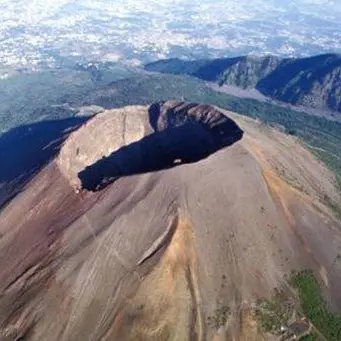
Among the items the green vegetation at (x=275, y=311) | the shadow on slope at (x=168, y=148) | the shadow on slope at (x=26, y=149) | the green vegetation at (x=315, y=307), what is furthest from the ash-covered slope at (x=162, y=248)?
the shadow on slope at (x=26, y=149)

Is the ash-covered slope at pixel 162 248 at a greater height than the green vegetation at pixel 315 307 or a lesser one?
greater

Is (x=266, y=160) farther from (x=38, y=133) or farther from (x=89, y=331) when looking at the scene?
(x=38, y=133)

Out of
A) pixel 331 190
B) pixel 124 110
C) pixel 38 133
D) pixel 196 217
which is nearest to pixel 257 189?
pixel 196 217

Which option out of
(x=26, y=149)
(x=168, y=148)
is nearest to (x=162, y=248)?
(x=168, y=148)

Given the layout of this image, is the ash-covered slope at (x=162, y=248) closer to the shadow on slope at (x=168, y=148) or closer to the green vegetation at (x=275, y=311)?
the green vegetation at (x=275, y=311)

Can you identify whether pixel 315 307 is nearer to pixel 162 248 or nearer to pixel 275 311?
pixel 275 311
